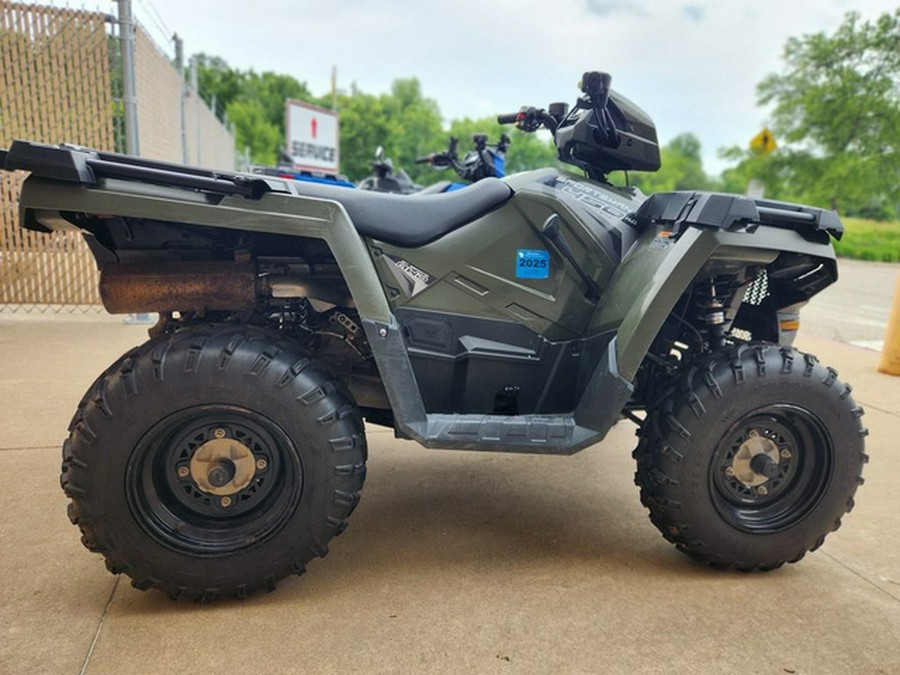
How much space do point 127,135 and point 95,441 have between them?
5443 millimetres

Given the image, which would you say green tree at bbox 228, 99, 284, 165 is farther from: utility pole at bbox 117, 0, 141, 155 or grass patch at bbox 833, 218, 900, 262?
utility pole at bbox 117, 0, 141, 155

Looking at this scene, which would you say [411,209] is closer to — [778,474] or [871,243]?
[778,474]

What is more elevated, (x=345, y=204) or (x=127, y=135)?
(x=127, y=135)

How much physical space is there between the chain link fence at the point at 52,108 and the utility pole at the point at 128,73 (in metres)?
0.26

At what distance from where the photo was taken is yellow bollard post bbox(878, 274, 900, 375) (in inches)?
240

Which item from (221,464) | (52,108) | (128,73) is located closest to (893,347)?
(221,464)

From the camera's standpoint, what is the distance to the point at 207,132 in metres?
13.8

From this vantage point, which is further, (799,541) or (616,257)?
(616,257)

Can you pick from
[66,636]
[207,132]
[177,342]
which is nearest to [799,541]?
[177,342]

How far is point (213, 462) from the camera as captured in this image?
209 centimetres

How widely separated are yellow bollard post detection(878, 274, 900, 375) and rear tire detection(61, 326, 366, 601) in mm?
6108

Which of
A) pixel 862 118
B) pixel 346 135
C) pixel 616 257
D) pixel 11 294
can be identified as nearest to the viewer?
pixel 616 257

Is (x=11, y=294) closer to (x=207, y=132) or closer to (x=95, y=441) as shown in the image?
(x=95, y=441)

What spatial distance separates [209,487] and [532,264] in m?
1.46
